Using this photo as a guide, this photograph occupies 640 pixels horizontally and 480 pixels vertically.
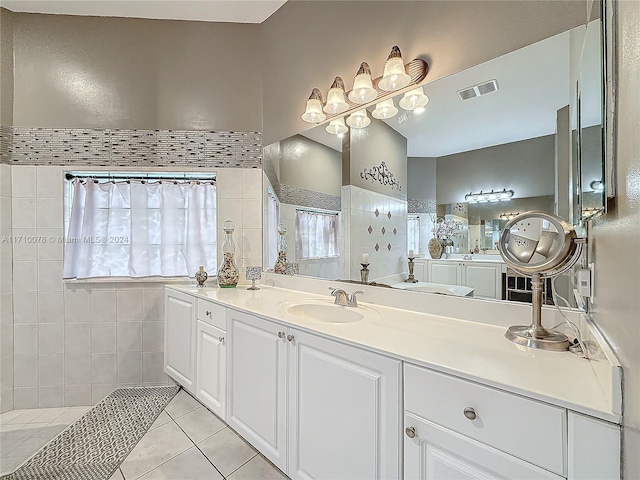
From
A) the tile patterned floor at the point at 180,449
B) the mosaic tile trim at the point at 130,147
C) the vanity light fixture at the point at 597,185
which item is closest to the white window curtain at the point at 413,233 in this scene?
the vanity light fixture at the point at 597,185

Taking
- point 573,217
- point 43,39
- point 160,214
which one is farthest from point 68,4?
point 573,217

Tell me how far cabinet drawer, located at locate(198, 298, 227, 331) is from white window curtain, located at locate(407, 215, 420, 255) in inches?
43.7

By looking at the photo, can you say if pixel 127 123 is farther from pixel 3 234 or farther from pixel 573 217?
pixel 573 217

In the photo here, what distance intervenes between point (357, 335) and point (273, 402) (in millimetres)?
620

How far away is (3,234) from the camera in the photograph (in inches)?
92.0

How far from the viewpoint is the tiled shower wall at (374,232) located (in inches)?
63.6

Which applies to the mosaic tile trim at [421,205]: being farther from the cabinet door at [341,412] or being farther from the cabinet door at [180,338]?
the cabinet door at [180,338]

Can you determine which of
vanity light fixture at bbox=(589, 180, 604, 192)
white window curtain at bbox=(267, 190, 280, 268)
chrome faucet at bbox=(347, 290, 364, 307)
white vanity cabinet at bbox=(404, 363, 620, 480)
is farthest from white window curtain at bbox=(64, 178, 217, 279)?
vanity light fixture at bbox=(589, 180, 604, 192)

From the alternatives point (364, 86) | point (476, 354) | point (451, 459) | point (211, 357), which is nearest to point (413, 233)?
point (476, 354)

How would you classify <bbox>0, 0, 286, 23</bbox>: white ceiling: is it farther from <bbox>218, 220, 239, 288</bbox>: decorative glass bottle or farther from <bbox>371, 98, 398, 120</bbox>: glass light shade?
<bbox>218, 220, 239, 288</bbox>: decorative glass bottle

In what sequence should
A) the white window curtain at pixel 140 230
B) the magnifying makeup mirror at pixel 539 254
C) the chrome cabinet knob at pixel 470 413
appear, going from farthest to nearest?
the white window curtain at pixel 140 230 < the magnifying makeup mirror at pixel 539 254 < the chrome cabinet knob at pixel 470 413

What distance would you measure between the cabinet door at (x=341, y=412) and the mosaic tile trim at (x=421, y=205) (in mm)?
791

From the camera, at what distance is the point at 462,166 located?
1457mm

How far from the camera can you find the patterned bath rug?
1658 millimetres
